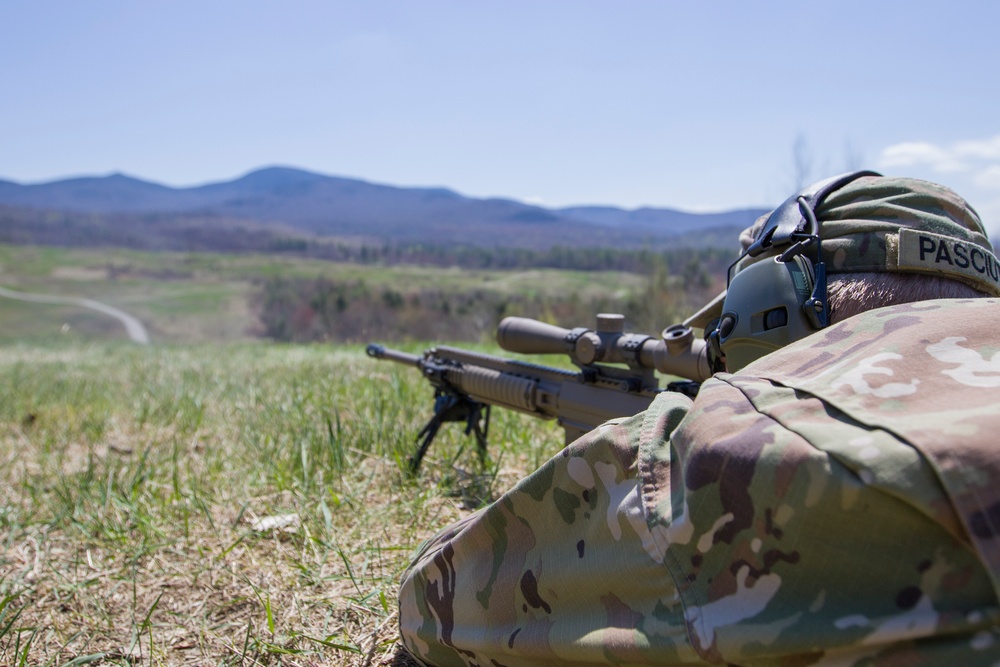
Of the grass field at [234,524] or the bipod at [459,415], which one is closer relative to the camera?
the grass field at [234,524]

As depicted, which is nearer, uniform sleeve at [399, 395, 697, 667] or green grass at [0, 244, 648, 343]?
uniform sleeve at [399, 395, 697, 667]

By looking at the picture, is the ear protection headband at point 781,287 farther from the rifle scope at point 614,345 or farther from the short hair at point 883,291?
the rifle scope at point 614,345

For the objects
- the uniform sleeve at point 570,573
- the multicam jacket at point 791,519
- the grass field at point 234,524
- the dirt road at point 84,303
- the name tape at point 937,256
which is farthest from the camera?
the dirt road at point 84,303

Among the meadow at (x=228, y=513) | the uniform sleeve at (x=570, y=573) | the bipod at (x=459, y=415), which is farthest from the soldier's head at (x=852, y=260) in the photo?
the bipod at (x=459, y=415)

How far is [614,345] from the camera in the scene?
3.20 m

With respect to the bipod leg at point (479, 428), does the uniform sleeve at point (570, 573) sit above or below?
above

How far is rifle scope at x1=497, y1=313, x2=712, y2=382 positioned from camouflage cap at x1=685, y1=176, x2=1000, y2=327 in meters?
0.66

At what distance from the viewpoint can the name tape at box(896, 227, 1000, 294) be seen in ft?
5.56

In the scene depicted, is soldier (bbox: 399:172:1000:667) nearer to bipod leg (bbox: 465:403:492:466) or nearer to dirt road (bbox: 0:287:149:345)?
bipod leg (bbox: 465:403:492:466)

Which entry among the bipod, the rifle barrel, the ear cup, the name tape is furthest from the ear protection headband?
the rifle barrel

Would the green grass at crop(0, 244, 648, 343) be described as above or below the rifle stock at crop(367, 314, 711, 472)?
below

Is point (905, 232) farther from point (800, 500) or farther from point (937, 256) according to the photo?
point (800, 500)

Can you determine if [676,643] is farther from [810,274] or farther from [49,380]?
[49,380]

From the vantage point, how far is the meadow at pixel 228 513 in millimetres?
2455
